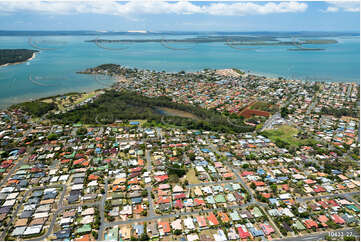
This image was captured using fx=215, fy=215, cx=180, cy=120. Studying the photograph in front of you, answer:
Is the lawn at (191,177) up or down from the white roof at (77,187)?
down

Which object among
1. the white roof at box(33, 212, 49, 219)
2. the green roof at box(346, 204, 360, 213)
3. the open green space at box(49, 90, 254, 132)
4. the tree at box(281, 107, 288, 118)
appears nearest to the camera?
the white roof at box(33, 212, 49, 219)

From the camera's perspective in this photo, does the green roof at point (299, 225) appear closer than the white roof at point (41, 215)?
Yes

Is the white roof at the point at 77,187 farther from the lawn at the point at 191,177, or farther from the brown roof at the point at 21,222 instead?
the lawn at the point at 191,177

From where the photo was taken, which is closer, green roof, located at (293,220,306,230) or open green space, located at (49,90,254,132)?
green roof, located at (293,220,306,230)

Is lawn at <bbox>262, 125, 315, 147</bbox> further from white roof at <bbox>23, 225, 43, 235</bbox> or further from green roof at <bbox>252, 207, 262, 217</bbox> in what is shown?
white roof at <bbox>23, 225, 43, 235</bbox>

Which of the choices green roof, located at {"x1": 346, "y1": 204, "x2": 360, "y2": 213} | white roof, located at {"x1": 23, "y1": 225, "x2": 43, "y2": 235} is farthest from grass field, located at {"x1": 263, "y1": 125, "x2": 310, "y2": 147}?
white roof, located at {"x1": 23, "y1": 225, "x2": 43, "y2": 235}

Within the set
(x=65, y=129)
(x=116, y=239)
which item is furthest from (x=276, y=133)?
(x=65, y=129)

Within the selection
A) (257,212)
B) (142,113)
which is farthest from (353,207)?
(142,113)

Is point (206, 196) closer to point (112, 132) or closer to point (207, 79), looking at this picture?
point (112, 132)

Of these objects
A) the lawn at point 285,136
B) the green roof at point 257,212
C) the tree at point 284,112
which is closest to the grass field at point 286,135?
the lawn at point 285,136

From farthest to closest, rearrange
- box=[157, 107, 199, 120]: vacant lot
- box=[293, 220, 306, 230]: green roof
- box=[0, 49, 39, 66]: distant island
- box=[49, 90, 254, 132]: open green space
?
box=[0, 49, 39, 66]: distant island < box=[157, 107, 199, 120]: vacant lot < box=[49, 90, 254, 132]: open green space < box=[293, 220, 306, 230]: green roof

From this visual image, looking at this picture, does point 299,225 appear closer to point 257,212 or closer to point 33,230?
point 257,212
